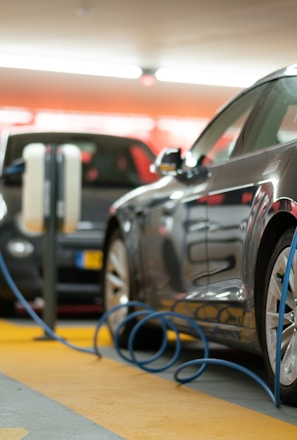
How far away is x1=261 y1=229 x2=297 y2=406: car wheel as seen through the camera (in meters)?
5.16

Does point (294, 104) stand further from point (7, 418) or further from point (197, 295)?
point (7, 418)

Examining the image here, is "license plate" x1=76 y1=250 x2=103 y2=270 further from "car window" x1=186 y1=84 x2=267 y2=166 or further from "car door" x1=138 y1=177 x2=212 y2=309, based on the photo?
"car window" x1=186 y1=84 x2=267 y2=166

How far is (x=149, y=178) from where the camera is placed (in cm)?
1168

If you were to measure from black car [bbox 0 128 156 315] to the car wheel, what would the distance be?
5021 mm

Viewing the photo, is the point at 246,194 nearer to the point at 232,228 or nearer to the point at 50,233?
the point at 232,228

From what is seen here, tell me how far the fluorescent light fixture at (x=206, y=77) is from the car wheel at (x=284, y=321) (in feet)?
32.7

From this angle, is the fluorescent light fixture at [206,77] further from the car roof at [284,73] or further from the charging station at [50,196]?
the car roof at [284,73]

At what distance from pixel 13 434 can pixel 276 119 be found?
227 cm

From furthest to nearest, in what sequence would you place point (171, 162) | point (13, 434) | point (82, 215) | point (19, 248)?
point (82, 215), point (19, 248), point (171, 162), point (13, 434)

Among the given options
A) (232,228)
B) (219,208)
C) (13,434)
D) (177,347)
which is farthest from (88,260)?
(13,434)

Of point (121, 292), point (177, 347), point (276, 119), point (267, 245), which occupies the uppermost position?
point (276, 119)

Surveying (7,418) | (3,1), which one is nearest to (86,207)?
(3,1)

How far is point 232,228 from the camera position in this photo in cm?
590

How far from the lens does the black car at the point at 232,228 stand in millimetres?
5348
